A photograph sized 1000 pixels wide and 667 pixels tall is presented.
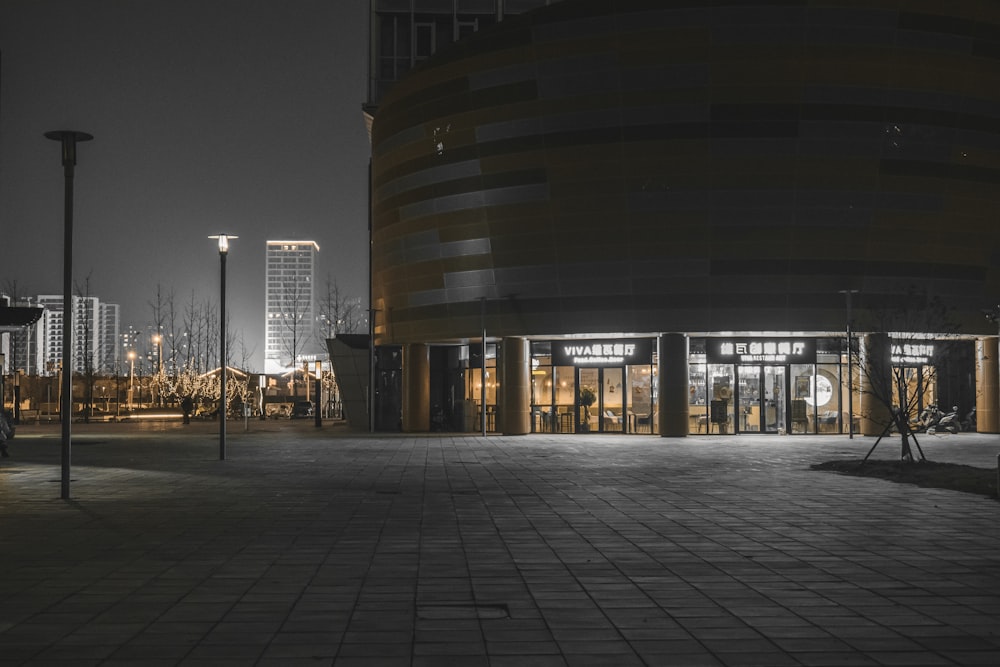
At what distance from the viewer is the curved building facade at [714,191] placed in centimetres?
3762

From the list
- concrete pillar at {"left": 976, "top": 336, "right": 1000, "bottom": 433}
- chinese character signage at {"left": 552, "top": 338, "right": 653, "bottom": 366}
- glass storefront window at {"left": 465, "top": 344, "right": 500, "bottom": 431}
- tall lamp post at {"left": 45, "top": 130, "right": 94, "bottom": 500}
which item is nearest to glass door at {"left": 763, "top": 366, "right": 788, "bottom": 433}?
chinese character signage at {"left": 552, "top": 338, "right": 653, "bottom": 366}

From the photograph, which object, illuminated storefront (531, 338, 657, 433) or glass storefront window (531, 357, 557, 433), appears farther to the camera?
glass storefront window (531, 357, 557, 433)

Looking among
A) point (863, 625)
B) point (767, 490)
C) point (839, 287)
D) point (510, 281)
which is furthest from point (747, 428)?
point (863, 625)

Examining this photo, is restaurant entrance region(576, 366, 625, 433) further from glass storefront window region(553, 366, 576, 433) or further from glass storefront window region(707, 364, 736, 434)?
glass storefront window region(707, 364, 736, 434)

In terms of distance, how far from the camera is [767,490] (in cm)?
1911

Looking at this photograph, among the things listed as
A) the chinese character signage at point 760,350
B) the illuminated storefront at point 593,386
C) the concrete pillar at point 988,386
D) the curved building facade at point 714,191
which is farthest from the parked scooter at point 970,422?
the illuminated storefront at point 593,386

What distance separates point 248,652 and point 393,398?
42061mm

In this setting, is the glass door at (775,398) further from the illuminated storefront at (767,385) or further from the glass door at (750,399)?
the glass door at (750,399)

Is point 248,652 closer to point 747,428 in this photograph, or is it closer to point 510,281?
point 510,281

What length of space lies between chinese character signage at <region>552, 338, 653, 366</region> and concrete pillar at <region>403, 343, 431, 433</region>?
7223 millimetres

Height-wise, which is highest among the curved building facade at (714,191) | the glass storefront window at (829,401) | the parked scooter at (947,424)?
the curved building facade at (714,191)

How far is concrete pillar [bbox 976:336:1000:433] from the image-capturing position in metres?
42.3

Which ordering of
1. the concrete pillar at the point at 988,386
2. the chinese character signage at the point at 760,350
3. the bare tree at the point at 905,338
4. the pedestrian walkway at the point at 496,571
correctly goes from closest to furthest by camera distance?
the pedestrian walkway at the point at 496,571 < the bare tree at the point at 905,338 < the chinese character signage at the point at 760,350 < the concrete pillar at the point at 988,386

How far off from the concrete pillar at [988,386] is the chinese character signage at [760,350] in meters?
7.78
